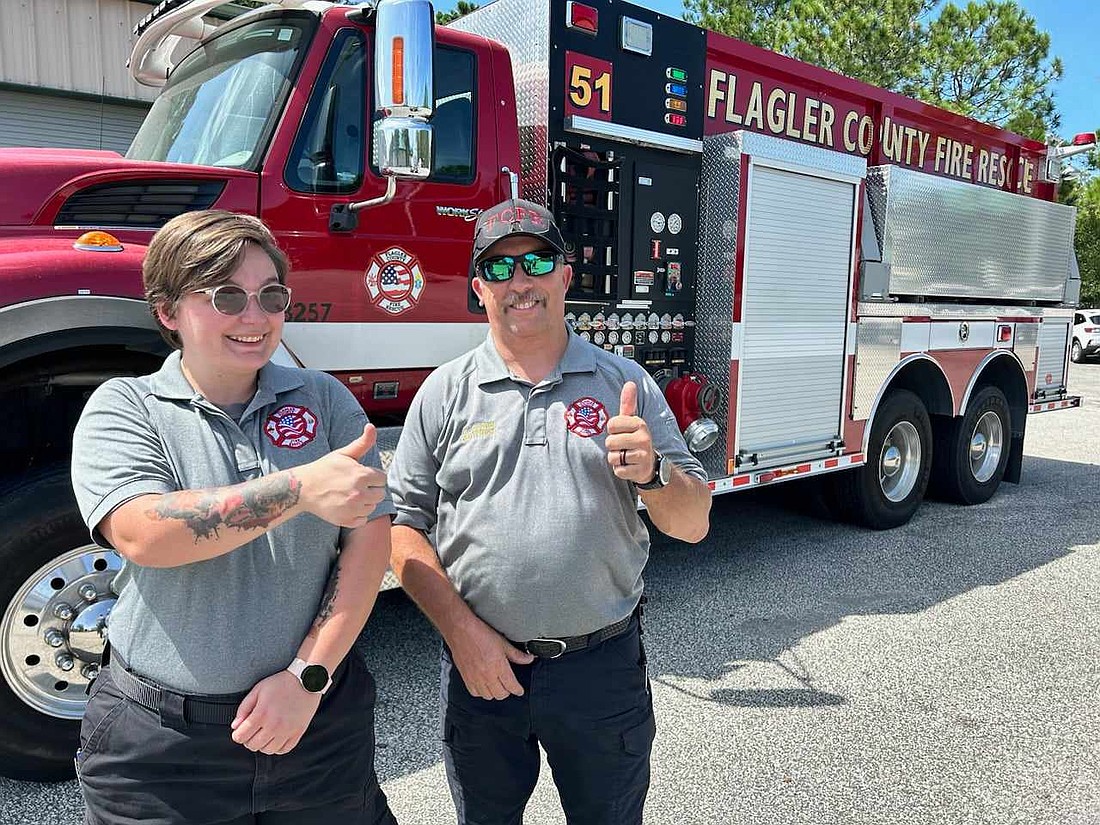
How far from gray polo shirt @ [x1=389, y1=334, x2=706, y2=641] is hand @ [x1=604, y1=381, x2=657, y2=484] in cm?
18

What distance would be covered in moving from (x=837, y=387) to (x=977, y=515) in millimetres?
2025

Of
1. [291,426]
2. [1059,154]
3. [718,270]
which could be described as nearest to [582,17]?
[718,270]

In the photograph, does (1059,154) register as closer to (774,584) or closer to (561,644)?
(774,584)

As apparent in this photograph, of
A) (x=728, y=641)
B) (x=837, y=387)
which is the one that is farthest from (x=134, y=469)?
(x=837, y=387)

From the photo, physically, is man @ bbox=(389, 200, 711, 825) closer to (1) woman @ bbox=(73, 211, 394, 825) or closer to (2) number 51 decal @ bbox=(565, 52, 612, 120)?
(1) woman @ bbox=(73, 211, 394, 825)

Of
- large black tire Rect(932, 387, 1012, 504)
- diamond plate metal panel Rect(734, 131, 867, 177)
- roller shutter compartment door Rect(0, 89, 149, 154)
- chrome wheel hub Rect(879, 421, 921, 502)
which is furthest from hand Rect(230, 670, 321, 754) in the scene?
roller shutter compartment door Rect(0, 89, 149, 154)

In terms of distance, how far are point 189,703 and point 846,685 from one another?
2.83 metres

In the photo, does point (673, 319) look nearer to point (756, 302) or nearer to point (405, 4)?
point (756, 302)

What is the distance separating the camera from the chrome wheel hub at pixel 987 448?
6.94 metres

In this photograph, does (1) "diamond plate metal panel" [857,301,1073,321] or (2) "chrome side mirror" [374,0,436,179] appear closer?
(2) "chrome side mirror" [374,0,436,179]

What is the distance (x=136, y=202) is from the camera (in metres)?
3.00

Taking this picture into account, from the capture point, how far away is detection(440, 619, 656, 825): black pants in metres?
1.76

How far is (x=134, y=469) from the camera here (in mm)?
1378

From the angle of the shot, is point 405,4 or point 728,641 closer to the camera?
point 405,4
